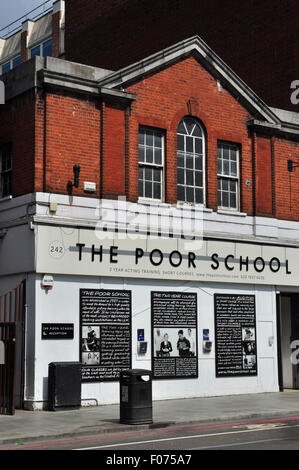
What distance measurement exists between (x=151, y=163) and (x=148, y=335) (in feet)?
15.9

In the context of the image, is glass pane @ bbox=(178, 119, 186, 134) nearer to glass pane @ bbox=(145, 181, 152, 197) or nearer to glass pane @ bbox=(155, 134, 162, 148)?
glass pane @ bbox=(155, 134, 162, 148)

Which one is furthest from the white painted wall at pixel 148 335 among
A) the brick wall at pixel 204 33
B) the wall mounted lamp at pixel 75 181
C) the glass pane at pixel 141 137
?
the brick wall at pixel 204 33

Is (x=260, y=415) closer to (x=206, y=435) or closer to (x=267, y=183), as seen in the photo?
(x=206, y=435)

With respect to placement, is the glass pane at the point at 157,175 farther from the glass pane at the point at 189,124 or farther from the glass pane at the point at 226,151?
the glass pane at the point at 226,151

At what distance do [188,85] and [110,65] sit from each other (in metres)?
13.7

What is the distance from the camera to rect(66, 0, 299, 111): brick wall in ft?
91.6

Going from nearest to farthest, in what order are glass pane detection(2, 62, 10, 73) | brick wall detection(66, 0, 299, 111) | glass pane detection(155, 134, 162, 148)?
1. glass pane detection(155, 134, 162, 148)
2. brick wall detection(66, 0, 299, 111)
3. glass pane detection(2, 62, 10, 73)

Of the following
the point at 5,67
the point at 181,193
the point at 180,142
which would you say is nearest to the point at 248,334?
the point at 181,193

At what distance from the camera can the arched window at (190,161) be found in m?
21.3

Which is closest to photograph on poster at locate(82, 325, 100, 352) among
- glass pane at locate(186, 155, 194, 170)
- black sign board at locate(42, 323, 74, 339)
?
black sign board at locate(42, 323, 74, 339)

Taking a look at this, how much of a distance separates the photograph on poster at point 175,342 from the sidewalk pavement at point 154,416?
4.28ft

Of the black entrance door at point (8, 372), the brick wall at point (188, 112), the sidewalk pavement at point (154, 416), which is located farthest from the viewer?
the brick wall at point (188, 112)

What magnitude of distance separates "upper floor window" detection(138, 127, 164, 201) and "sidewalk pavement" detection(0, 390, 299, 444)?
19.1ft
